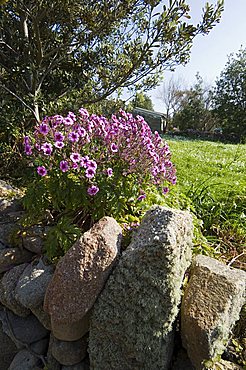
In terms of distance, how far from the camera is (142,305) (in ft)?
4.40

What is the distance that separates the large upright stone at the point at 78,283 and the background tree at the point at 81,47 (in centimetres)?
226

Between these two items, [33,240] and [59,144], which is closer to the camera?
[59,144]

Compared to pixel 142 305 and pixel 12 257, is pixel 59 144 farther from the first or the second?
pixel 142 305

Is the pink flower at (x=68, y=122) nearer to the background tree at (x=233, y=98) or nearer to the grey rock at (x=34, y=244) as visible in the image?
the grey rock at (x=34, y=244)

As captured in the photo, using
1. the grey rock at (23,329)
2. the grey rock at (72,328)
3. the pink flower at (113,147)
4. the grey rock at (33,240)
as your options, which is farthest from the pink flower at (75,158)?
the grey rock at (23,329)

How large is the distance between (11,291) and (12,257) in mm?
250

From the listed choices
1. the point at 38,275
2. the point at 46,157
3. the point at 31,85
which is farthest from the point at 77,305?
the point at 31,85

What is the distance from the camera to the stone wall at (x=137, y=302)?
132 centimetres

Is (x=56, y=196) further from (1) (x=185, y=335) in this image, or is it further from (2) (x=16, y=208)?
(1) (x=185, y=335)

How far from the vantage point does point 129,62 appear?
361cm

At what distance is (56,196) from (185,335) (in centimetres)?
109

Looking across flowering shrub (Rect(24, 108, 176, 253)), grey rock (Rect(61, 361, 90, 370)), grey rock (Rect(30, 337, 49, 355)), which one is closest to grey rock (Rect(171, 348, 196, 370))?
grey rock (Rect(61, 361, 90, 370))

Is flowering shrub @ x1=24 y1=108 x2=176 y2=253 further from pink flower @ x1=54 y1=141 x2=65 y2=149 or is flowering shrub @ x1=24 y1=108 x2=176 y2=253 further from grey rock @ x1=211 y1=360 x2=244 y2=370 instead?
grey rock @ x1=211 y1=360 x2=244 y2=370

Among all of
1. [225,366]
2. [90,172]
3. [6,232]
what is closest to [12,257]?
[6,232]
